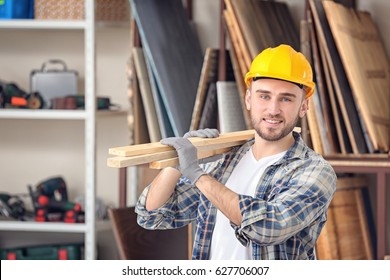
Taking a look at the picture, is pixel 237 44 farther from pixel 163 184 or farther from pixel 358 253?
pixel 163 184

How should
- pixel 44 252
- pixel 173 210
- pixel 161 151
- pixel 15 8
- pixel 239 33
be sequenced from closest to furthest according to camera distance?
pixel 161 151 → pixel 173 210 → pixel 239 33 → pixel 15 8 → pixel 44 252

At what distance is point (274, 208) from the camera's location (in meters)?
1.98

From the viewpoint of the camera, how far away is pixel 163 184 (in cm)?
217

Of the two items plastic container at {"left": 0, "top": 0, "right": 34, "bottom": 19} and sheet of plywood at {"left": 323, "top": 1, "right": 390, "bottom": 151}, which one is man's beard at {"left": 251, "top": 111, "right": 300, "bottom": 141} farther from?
plastic container at {"left": 0, "top": 0, "right": 34, "bottom": 19}

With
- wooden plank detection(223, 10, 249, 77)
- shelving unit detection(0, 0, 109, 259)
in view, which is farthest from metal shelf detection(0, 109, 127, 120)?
wooden plank detection(223, 10, 249, 77)

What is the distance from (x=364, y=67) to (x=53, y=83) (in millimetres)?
1344

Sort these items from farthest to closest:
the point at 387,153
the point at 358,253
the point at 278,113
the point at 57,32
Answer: the point at 57,32 → the point at 358,253 → the point at 387,153 → the point at 278,113

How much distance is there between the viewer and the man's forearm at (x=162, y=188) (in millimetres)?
2146

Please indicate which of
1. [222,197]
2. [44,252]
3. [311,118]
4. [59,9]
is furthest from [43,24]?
[222,197]

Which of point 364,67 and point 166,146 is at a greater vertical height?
point 364,67

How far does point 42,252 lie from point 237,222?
2.06 meters

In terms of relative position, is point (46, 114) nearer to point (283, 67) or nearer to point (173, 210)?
point (173, 210)

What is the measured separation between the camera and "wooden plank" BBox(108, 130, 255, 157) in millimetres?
1853
